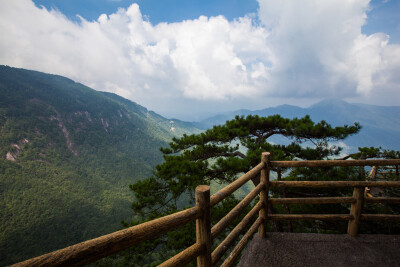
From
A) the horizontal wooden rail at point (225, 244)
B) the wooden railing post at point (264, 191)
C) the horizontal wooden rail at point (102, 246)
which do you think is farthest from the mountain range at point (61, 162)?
the horizontal wooden rail at point (102, 246)

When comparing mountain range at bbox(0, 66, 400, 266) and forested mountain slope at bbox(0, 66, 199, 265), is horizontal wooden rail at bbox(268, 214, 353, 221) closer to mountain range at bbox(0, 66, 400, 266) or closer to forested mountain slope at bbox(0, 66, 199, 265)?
mountain range at bbox(0, 66, 400, 266)

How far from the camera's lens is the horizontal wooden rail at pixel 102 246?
842 millimetres

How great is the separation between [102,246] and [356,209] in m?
3.36

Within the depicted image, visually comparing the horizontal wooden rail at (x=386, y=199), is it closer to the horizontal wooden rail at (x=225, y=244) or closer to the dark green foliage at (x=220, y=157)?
the horizontal wooden rail at (x=225, y=244)

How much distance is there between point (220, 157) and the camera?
6895 mm

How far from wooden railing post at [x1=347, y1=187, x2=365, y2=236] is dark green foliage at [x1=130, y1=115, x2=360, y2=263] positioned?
289 centimetres

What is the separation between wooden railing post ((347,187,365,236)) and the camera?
9.20ft

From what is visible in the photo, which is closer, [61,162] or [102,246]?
[102,246]

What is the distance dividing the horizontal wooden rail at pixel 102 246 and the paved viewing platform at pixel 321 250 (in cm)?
170

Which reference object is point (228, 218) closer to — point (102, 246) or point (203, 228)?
point (203, 228)

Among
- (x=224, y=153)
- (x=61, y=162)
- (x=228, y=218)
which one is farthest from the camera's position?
(x=61, y=162)

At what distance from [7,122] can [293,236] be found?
455ft

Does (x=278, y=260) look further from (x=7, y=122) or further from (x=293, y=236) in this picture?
(x=7, y=122)

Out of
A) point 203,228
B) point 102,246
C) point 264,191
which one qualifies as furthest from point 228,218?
point 102,246
